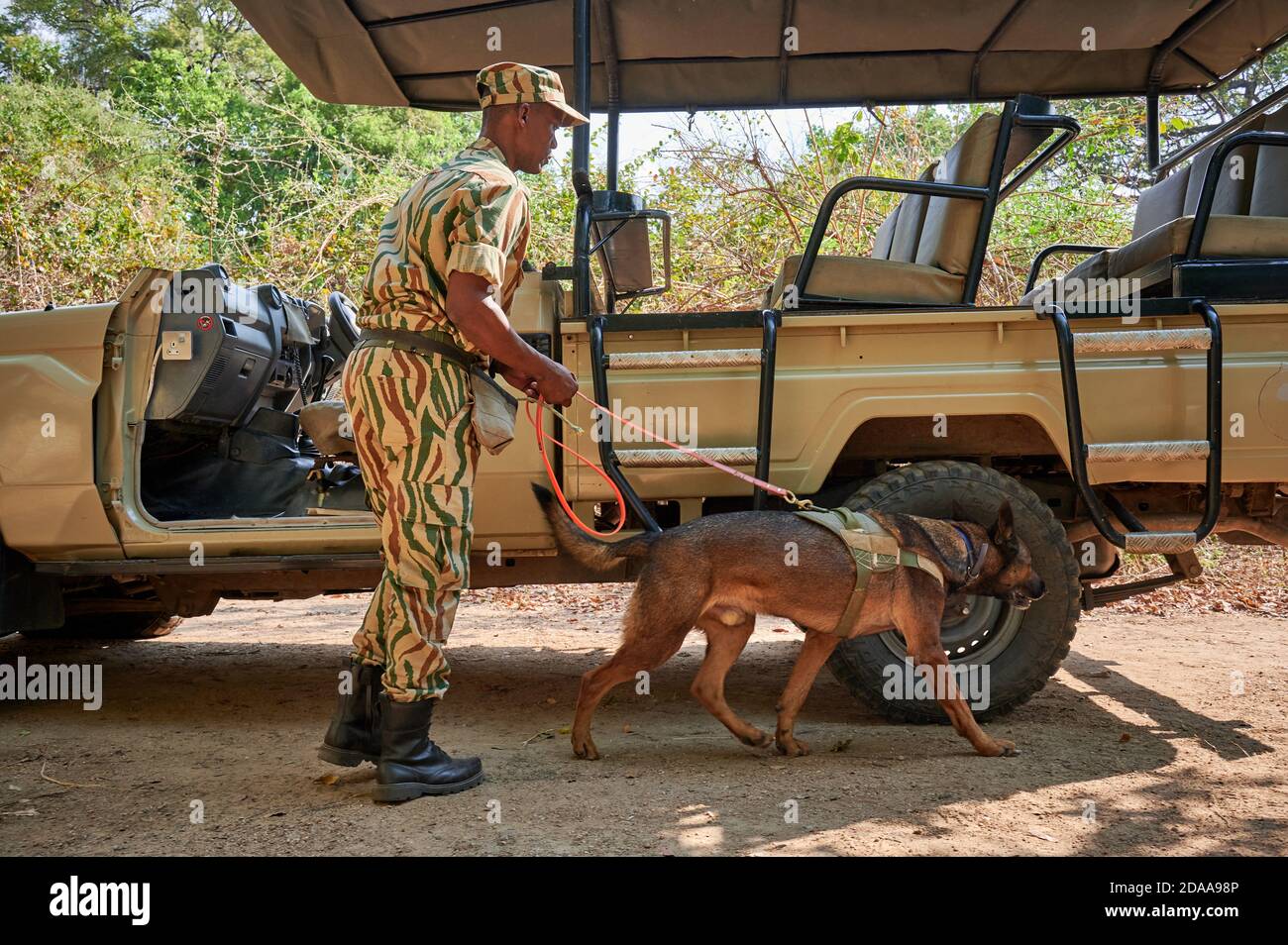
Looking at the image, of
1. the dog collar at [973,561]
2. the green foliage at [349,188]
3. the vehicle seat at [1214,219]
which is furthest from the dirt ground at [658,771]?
the green foliage at [349,188]

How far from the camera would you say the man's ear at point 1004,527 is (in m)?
3.51

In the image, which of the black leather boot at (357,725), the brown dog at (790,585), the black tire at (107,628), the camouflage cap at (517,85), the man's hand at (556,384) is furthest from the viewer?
the black tire at (107,628)

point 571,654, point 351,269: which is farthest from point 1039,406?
point 351,269

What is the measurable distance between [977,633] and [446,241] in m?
2.42

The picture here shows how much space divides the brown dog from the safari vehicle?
0.83 ft

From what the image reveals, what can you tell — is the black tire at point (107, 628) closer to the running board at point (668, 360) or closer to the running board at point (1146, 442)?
the running board at point (668, 360)

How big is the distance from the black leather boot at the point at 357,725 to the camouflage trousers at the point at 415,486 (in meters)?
0.21

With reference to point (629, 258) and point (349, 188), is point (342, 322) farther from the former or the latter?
point (349, 188)

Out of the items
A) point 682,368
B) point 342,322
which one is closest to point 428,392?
point 682,368

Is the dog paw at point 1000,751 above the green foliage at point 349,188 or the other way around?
the other way around

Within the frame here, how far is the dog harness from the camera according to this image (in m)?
3.34

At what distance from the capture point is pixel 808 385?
3.72 m

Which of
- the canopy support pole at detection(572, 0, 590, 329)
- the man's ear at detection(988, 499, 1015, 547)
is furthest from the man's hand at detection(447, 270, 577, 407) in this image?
the man's ear at detection(988, 499, 1015, 547)

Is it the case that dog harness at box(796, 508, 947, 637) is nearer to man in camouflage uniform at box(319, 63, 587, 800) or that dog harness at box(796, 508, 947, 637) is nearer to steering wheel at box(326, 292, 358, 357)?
man in camouflage uniform at box(319, 63, 587, 800)
